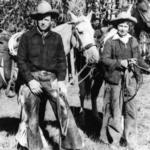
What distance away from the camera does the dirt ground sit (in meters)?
5.67

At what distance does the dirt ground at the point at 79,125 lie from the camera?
5.67m

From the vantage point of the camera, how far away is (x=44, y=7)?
4570 millimetres

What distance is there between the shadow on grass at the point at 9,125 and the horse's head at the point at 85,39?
Result: 1982 mm

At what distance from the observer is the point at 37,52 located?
4.60 m

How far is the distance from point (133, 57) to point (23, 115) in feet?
6.08

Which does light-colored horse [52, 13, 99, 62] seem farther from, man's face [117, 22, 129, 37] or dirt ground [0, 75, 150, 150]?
dirt ground [0, 75, 150, 150]

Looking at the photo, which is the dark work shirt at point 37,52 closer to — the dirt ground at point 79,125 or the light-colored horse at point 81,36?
the light-colored horse at point 81,36

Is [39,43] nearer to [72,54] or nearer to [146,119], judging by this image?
[72,54]

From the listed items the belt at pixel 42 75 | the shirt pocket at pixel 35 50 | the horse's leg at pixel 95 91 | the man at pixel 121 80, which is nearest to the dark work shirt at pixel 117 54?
the man at pixel 121 80

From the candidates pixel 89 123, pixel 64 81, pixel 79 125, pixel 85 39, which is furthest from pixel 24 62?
pixel 89 123

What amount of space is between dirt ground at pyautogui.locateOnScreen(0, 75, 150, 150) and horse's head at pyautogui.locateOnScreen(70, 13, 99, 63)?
1421 mm

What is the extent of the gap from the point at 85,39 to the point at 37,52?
1274 millimetres

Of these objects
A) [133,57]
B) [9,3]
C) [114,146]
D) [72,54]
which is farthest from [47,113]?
[9,3]

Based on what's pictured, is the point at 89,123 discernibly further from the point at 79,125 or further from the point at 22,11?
the point at 22,11
